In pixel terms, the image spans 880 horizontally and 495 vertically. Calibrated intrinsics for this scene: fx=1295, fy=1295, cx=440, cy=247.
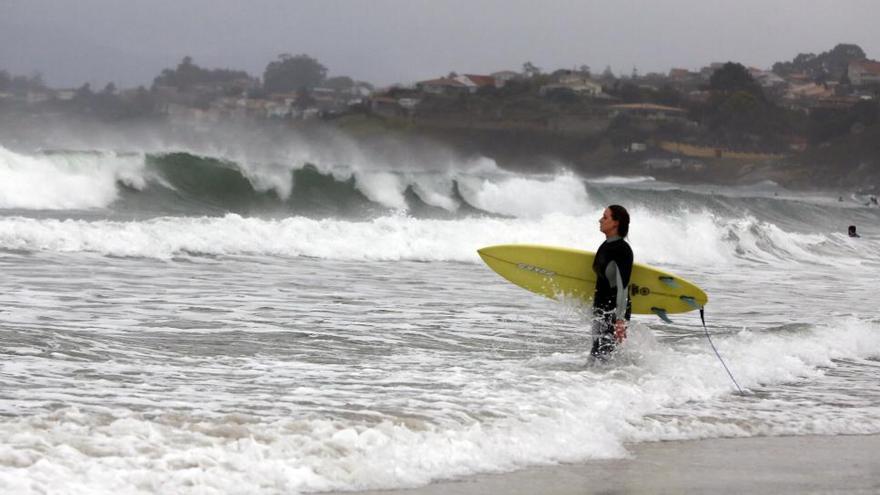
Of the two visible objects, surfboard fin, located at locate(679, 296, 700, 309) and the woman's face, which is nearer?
the woman's face

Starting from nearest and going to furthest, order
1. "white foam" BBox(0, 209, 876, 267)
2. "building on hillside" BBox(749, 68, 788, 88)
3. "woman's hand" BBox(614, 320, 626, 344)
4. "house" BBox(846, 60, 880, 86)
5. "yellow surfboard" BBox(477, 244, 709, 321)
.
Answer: "woman's hand" BBox(614, 320, 626, 344) → "yellow surfboard" BBox(477, 244, 709, 321) → "white foam" BBox(0, 209, 876, 267) → "building on hillside" BBox(749, 68, 788, 88) → "house" BBox(846, 60, 880, 86)

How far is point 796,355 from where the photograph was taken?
34.3 feet

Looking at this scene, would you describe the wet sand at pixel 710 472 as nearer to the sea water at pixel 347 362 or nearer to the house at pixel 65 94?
the sea water at pixel 347 362

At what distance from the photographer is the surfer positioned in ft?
27.6

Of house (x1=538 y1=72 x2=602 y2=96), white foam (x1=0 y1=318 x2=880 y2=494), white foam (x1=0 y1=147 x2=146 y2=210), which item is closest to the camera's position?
white foam (x1=0 y1=318 x2=880 y2=494)

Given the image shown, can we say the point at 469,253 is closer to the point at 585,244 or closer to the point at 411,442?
the point at 585,244

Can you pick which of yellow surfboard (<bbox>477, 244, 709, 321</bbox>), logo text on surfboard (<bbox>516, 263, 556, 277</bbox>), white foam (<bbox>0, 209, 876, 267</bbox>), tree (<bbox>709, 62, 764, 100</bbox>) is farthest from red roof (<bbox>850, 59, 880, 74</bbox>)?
yellow surfboard (<bbox>477, 244, 709, 321</bbox>)

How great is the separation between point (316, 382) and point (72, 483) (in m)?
2.74

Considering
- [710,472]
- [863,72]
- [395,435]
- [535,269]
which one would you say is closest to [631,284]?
[535,269]

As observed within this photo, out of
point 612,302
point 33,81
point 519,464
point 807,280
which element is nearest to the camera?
point 519,464

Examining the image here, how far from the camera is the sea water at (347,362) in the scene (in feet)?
19.7

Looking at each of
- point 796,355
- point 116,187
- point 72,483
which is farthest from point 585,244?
point 72,483

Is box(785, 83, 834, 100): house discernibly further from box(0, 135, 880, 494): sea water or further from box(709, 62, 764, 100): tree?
box(0, 135, 880, 494): sea water

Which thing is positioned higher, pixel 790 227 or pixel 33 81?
pixel 33 81
